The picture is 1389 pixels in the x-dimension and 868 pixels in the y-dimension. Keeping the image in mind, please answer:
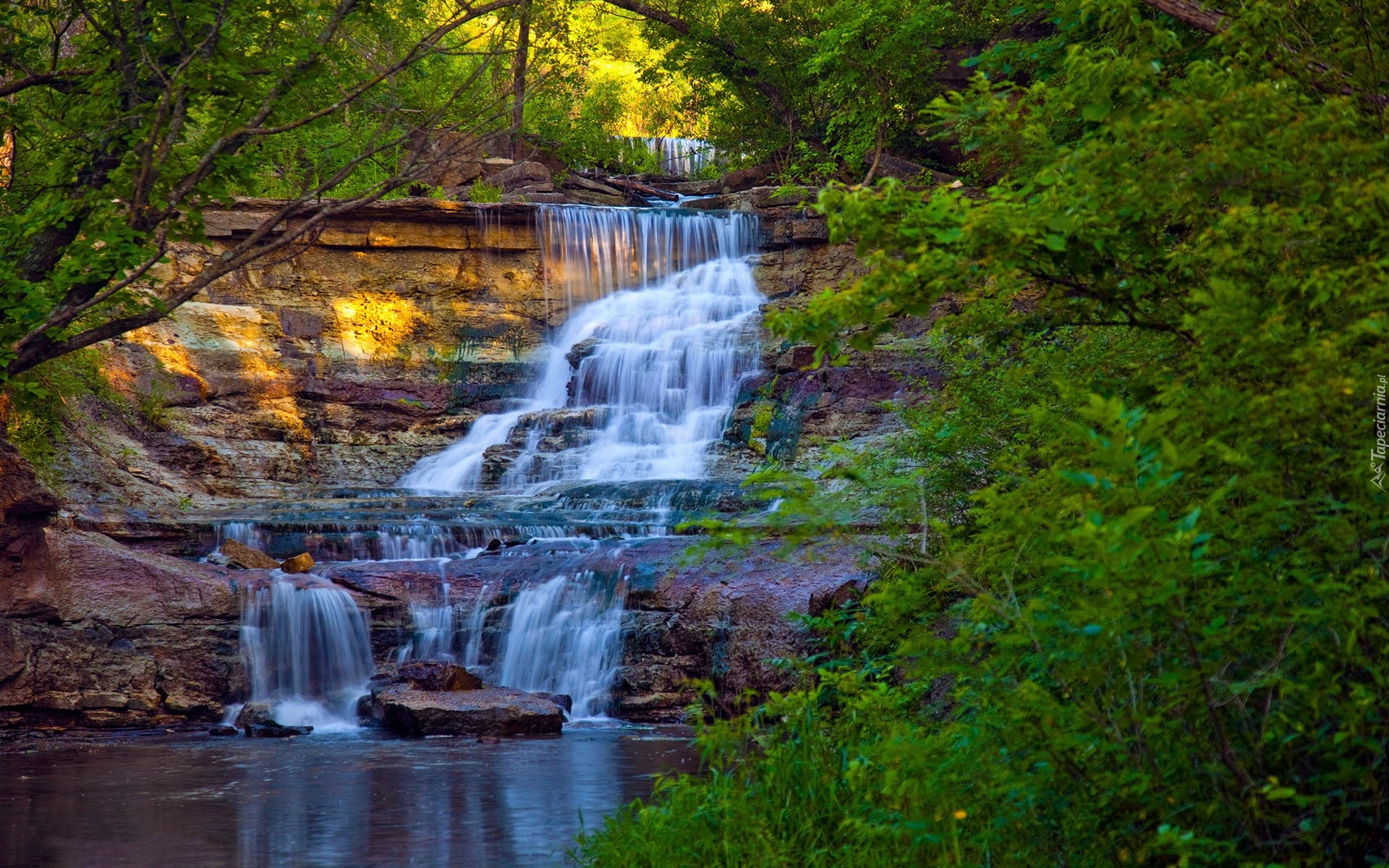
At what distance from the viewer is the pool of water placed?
643 centimetres

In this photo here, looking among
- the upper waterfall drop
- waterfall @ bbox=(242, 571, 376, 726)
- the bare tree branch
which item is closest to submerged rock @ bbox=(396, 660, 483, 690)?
waterfall @ bbox=(242, 571, 376, 726)

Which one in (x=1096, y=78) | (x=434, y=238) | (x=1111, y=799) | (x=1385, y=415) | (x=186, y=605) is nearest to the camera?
(x=1385, y=415)

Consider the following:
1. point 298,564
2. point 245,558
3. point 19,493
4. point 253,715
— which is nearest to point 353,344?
point 245,558

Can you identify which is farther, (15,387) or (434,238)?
(434,238)

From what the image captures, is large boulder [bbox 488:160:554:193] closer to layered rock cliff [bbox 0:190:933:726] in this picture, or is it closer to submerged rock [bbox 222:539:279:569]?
layered rock cliff [bbox 0:190:933:726]

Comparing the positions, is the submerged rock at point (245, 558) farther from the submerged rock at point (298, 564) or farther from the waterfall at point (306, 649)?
the waterfall at point (306, 649)

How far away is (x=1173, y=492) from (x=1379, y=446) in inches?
21.5

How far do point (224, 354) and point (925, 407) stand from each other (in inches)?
617

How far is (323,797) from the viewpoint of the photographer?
311 inches

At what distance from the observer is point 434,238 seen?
24141 millimetres

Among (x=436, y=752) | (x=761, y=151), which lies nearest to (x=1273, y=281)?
(x=436, y=752)

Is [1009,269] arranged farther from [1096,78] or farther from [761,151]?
[761,151]

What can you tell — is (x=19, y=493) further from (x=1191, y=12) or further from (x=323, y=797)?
(x=1191, y=12)

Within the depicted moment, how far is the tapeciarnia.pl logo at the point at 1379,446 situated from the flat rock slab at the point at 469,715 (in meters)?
8.52
